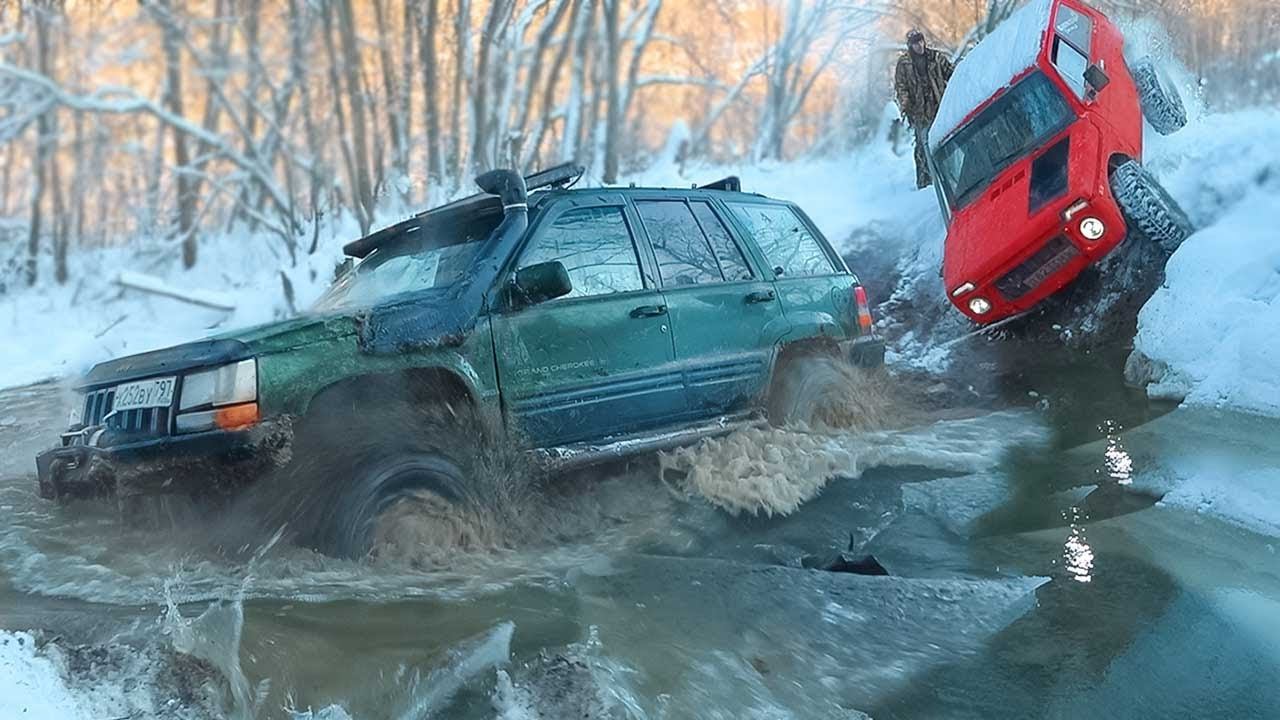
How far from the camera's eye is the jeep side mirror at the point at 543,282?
150 inches

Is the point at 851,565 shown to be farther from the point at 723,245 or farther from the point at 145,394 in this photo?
the point at 145,394

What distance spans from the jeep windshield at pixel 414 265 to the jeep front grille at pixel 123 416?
3.20 feet

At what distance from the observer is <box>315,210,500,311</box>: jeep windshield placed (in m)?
4.16

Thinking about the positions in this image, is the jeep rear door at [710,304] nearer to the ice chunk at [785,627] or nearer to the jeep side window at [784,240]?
the jeep side window at [784,240]

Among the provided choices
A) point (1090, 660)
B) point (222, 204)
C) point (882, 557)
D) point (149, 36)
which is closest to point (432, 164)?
point (222, 204)

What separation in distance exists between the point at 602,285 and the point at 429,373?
3.30ft

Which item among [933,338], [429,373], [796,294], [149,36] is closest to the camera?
[429,373]

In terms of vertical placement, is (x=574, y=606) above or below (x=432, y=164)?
below

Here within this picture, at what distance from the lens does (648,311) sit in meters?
4.50

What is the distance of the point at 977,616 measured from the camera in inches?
123

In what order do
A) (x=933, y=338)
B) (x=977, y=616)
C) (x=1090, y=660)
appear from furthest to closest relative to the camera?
1. (x=933, y=338)
2. (x=977, y=616)
3. (x=1090, y=660)

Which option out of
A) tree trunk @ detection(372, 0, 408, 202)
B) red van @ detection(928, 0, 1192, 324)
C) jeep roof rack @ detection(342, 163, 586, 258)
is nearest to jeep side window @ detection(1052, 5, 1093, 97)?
red van @ detection(928, 0, 1192, 324)

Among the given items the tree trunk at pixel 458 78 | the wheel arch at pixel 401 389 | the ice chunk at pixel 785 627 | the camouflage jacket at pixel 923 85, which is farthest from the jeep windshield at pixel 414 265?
the tree trunk at pixel 458 78

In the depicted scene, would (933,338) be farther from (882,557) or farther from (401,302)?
(401,302)
